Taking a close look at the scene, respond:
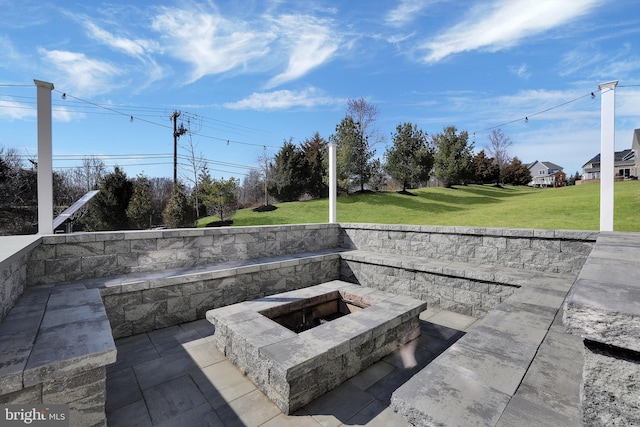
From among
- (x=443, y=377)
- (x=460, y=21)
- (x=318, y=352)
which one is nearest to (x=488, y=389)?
(x=443, y=377)

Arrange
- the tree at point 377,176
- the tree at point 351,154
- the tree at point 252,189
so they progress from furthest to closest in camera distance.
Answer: the tree at point 252,189
the tree at point 377,176
the tree at point 351,154

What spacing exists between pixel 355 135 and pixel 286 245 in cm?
1194

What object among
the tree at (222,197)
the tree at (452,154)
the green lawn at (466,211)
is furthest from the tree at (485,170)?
the tree at (222,197)

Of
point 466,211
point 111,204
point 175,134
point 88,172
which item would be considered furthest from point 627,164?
point 88,172

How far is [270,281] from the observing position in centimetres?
470

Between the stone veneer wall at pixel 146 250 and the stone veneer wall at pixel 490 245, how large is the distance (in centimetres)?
198

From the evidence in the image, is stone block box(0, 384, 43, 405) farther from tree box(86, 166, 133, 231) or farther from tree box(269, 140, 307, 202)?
tree box(269, 140, 307, 202)

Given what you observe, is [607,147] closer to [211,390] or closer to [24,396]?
[211,390]

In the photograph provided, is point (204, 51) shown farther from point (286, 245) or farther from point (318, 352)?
Result: point (318, 352)

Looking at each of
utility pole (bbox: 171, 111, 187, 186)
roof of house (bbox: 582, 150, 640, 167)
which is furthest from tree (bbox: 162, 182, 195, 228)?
roof of house (bbox: 582, 150, 640, 167)

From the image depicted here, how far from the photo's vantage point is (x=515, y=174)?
29.7 meters

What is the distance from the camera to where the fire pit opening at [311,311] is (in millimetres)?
3449

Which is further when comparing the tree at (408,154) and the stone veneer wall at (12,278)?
the tree at (408,154)

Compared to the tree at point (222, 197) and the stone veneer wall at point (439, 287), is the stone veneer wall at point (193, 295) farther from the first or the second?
the tree at point (222, 197)
